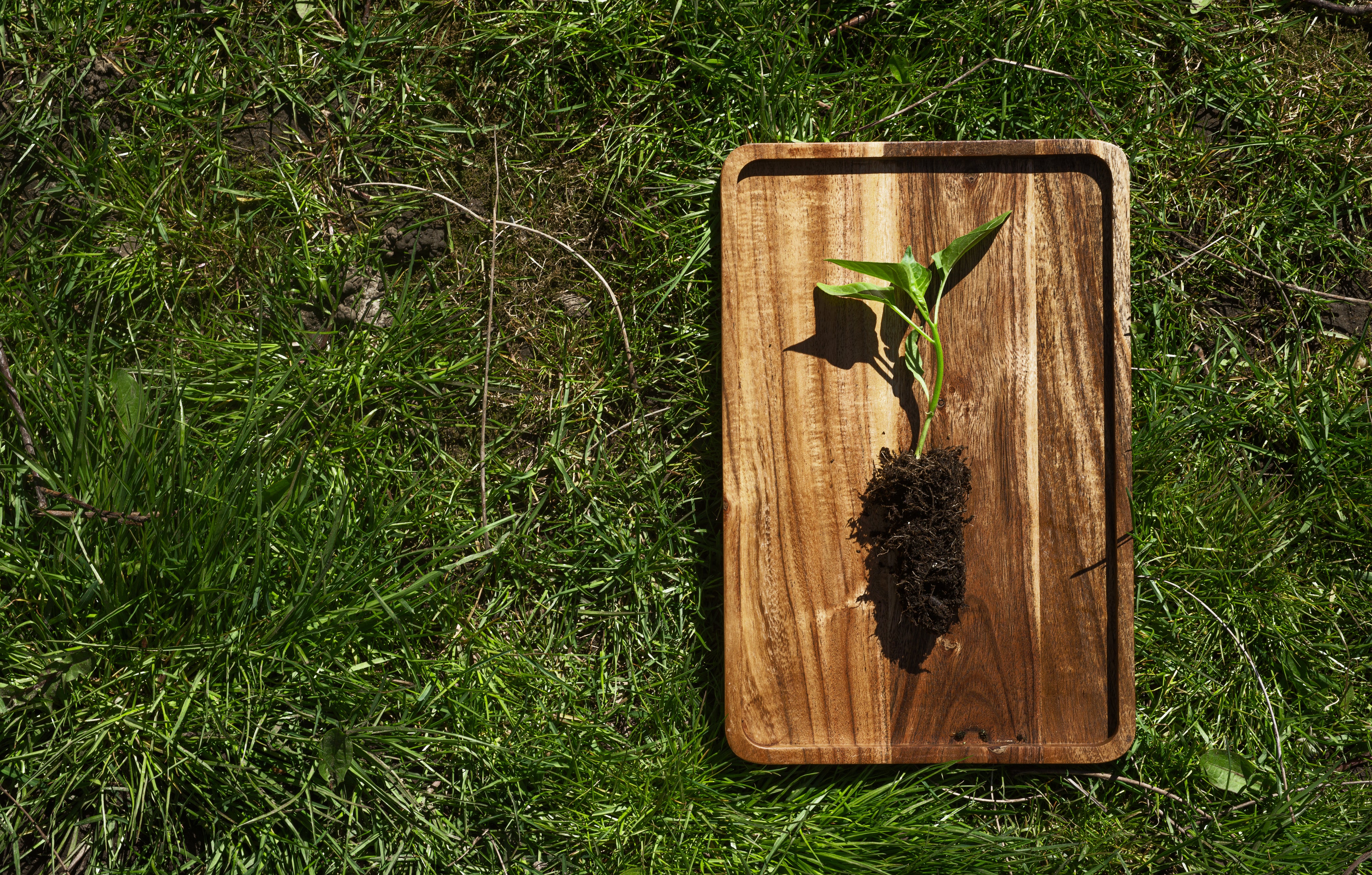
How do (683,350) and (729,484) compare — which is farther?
(683,350)

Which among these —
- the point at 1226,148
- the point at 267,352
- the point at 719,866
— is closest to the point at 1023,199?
the point at 1226,148

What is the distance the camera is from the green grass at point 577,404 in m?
2.04

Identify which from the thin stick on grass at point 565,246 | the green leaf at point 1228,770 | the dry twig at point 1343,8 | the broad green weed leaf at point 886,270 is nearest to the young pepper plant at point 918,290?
the broad green weed leaf at point 886,270

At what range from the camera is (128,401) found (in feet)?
6.73

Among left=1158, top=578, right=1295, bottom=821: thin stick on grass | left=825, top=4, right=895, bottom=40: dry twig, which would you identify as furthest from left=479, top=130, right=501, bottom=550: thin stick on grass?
left=1158, top=578, right=1295, bottom=821: thin stick on grass

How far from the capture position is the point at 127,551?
198cm

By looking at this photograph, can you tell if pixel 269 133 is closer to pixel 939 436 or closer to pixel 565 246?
pixel 565 246

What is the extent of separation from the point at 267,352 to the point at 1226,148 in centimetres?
276

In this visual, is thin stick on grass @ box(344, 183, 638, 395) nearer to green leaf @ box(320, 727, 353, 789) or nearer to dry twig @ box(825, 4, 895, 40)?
dry twig @ box(825, 4, 895, 40)

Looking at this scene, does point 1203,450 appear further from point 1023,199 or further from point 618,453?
point 618,453

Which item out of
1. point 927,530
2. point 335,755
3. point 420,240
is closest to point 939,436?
point 927,530

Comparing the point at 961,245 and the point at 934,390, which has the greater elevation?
the point at 961,245

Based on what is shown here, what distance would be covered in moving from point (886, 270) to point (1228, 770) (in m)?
1.63

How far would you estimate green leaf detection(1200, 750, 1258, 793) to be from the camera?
2133mm
